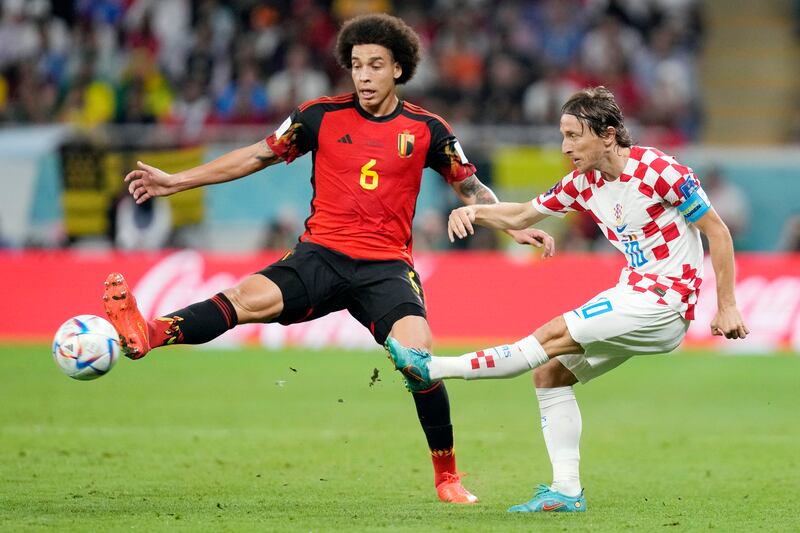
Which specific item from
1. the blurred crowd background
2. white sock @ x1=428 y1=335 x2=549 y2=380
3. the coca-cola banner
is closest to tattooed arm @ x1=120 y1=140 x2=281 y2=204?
white sock @ x1=428 y1=335 x2=549 y2=380

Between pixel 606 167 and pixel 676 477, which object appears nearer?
pixel 606 167

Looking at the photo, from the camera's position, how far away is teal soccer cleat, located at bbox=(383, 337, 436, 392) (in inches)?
270

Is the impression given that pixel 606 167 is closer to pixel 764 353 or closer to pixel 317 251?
pixel 317 251

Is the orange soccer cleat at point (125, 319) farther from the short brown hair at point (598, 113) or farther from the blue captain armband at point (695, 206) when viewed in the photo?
the blue captain armband at point (695, 206)

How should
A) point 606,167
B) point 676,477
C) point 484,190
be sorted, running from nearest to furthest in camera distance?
point 606,167, point 484,190, point 676,477

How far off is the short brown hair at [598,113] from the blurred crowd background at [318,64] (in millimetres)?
11457

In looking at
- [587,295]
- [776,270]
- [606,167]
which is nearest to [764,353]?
[776,270]

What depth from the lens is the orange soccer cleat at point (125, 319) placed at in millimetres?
7027

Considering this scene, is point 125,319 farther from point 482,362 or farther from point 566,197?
point 566,197

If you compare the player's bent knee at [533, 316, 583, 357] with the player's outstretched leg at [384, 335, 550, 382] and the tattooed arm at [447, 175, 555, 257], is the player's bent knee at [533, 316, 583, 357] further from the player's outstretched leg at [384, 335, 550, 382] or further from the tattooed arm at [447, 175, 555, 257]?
the tattooed arm at [447, 175, 555, 257]

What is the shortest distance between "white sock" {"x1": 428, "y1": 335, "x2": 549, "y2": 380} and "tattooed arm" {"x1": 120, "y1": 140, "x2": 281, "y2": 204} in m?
1.76

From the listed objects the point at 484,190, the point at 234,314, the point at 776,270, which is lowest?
the point at 776,270

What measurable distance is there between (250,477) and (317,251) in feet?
5.51

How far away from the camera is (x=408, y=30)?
807 cm
